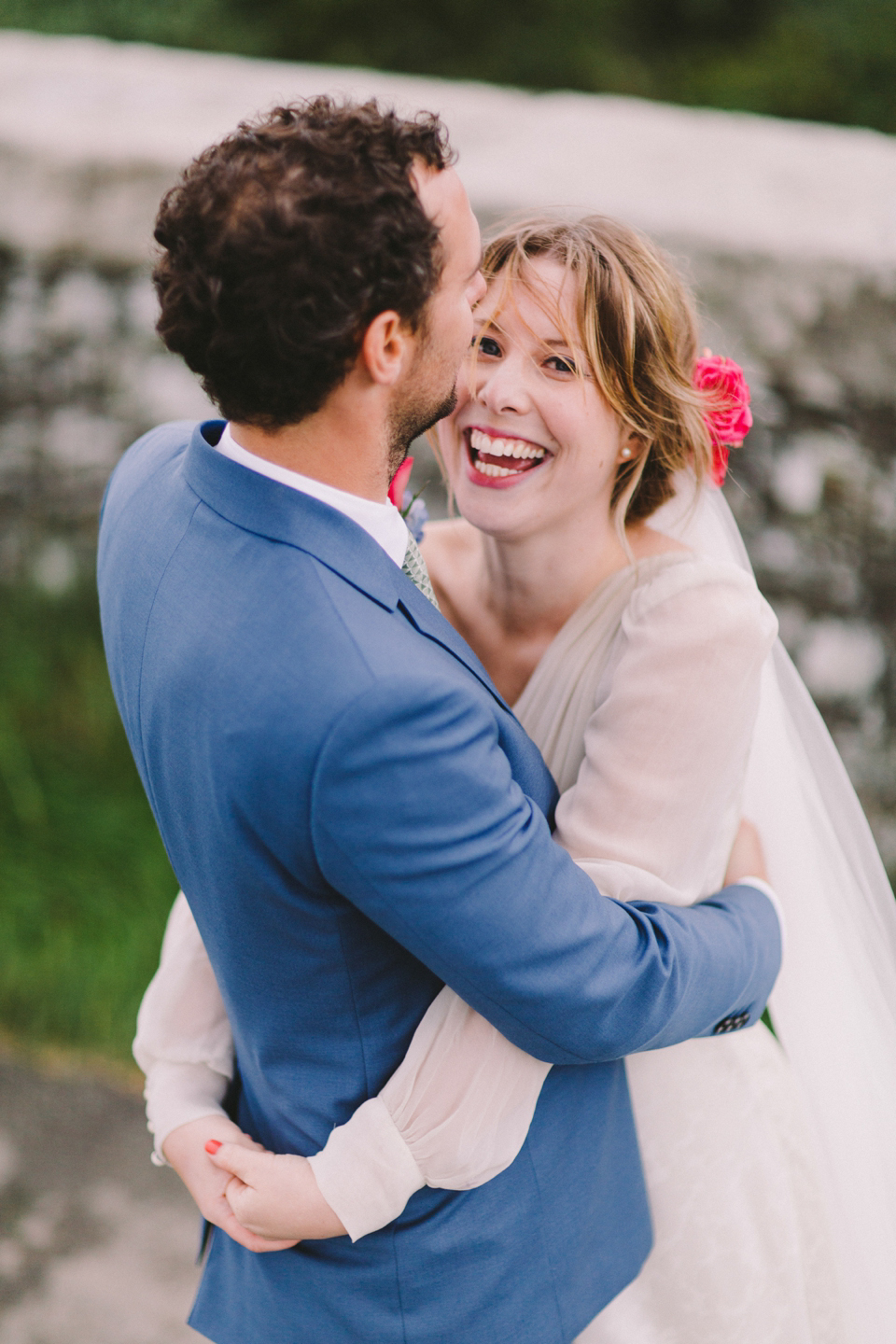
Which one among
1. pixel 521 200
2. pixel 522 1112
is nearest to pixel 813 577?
pixel 521 200

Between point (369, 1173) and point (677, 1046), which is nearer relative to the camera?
point (369, 1173)

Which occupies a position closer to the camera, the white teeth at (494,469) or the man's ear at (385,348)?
the man's ear at (385,348)

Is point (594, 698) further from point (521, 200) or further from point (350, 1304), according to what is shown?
point (521, 200)

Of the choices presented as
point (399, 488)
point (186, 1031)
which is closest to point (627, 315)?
point (399, 488)

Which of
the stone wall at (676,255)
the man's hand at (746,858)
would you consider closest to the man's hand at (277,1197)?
the man's hand at (746,858)

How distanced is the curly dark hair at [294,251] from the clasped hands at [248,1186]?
92cm

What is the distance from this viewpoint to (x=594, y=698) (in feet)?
5.47

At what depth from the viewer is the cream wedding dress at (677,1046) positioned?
4.86 ft

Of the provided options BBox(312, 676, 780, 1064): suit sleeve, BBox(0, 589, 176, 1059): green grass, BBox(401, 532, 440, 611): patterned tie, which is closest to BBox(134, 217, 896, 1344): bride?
BBox(312, 676, 780, 1064): suit sleeve

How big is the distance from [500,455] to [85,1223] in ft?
6.87

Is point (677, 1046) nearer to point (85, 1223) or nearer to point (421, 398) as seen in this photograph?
point (421, 398)

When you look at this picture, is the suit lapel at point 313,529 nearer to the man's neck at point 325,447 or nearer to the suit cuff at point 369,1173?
the man's neck at point 325,447

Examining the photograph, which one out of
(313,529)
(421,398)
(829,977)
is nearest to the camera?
(313,529)

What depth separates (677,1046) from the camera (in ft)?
5.71
